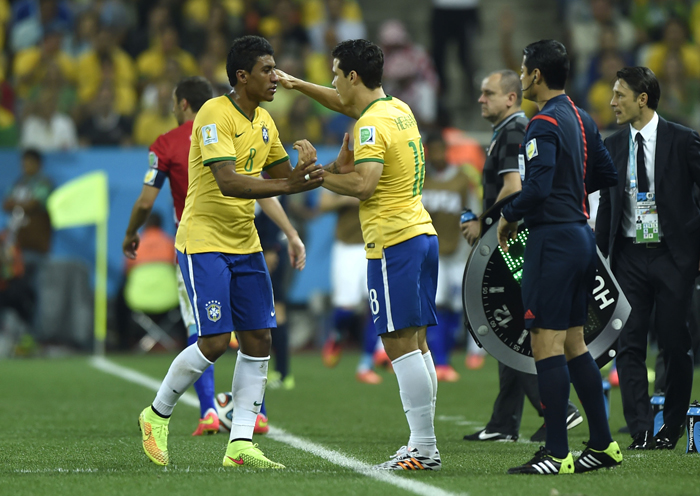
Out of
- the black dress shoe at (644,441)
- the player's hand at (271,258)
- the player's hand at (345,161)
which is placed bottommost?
the black dress shoe at (644,441)

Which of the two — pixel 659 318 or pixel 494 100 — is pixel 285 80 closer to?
pixel 494 100

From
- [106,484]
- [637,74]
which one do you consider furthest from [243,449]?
[637,74]

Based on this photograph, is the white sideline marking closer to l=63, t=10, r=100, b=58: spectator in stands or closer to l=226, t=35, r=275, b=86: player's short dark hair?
l=226, t=35, r=275, b=86: player's short dark hair

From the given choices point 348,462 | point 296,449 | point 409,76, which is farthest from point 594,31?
point 348,462

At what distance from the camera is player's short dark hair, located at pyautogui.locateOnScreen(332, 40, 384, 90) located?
5.83m

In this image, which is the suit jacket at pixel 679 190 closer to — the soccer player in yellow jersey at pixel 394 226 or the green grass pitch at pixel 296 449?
the green grass pitch at pixel 296 449

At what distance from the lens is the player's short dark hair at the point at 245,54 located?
598cm

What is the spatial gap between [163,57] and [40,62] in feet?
6.14

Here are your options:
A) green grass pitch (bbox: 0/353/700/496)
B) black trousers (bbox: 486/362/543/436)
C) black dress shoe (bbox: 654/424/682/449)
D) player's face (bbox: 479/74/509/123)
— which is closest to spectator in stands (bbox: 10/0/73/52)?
green grass pitch (bbox: 0/353/700/496)

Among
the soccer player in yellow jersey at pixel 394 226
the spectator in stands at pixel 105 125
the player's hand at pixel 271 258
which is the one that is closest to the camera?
the soccer player in yellow jersey at pixel 394 226

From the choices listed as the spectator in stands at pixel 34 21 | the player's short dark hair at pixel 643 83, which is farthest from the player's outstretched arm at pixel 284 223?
the spectator in stands at pixel 34 21

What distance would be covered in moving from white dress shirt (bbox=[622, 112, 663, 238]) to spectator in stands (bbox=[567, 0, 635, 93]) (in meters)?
11.9

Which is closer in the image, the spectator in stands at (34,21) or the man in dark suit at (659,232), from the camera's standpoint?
the man in dark suit at (659,232)

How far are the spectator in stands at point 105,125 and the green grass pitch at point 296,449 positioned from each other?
485 centimetres
